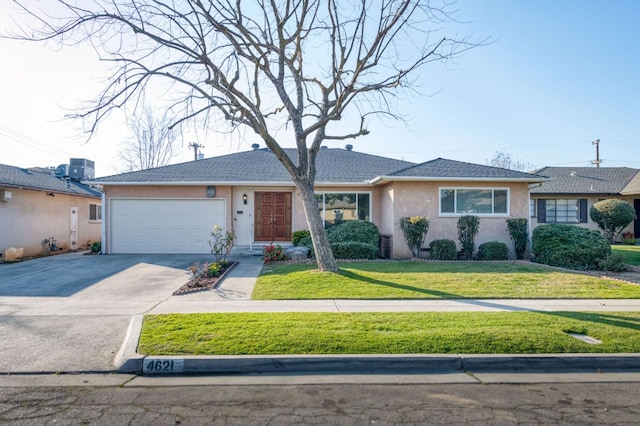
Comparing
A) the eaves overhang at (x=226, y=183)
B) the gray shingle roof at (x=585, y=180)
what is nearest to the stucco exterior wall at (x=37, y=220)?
the eaves overhang at (x=226, y=183)

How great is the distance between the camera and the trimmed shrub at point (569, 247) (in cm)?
1154

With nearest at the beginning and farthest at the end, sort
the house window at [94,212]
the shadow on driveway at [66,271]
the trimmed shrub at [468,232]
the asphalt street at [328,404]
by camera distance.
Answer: the asphalt street at [328,404] → the shadow on driveway at [66,271] → the trimmed shrub at [468,232] → the house window at [94,212]

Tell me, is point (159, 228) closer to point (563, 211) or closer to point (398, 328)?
point (398, 328)

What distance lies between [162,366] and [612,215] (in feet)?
71.7

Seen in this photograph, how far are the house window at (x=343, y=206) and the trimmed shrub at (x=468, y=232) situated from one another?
3.74m

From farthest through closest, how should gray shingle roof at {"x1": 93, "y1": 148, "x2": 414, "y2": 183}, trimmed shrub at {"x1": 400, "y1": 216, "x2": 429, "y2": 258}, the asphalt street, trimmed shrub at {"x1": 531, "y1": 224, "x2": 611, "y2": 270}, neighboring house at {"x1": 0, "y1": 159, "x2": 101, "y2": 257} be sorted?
1. gray shingle roof at {"x1": 93, "y1": 148, "x2": 414, "y2": 183}
2. neighboring house at {"x1": 0, "y1": 159, "x2": 101, "y2": 257}
3. trimmed shrub at {"x1": 400, "y1": 216, "x2": 429, "y2": 258}
4. trimmed shrub at {"x1": 531, "y1": 224, "x2": 611, "y2": 270}
5. the asphalt street

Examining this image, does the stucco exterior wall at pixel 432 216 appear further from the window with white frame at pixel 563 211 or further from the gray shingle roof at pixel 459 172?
the window with white frame at pixel 563 211

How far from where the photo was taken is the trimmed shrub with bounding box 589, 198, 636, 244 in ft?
62.0

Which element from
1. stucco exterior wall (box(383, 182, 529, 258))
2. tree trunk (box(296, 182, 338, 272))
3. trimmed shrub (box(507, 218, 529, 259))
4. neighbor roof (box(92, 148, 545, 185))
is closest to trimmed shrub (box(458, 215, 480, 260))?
stucco exterior wall (box(383, 182, 529, 258))

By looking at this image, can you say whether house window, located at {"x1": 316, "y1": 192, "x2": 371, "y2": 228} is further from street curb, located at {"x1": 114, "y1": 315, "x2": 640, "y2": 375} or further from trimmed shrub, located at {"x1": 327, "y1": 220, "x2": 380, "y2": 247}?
street curb, located at {"x1": 114, "y1": 315, "x2": 640, "y2": 375}

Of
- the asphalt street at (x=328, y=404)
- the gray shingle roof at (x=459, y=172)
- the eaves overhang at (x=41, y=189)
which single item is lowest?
the asphalt street at (x=328, y=404)

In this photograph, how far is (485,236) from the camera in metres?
14.0

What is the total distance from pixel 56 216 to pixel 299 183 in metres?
13.1

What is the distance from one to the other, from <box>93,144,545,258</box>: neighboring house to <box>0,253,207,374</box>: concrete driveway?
94.5 inches
